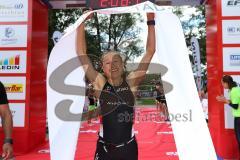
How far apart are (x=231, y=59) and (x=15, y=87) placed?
4.57 metres

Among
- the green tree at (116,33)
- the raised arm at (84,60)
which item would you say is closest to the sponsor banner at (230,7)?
the raised arm at (84,60)

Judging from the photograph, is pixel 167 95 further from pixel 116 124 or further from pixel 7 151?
pixel 7 151

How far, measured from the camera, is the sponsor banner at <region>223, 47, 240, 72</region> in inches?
290

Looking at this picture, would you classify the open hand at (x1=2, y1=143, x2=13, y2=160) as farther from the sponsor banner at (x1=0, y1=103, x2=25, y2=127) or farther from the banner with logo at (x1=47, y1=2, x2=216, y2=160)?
the sponsor banner at (x1=0, y1=103, x2=25, y2=127)

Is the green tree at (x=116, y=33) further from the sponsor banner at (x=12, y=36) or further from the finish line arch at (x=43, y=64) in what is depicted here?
the sponsor banner at (x=12, y=36)

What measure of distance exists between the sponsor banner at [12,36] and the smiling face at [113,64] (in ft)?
18.1

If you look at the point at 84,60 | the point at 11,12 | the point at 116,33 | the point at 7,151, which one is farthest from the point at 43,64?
the point at 116,33

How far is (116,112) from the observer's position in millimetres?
3020

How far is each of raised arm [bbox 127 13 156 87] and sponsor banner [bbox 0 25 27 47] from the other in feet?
17.7

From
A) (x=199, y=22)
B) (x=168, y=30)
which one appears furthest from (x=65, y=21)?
(x=168, y=30)

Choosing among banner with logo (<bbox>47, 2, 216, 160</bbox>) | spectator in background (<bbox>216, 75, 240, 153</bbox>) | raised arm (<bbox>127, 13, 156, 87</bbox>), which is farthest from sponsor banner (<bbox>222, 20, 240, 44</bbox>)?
raised arm (<bbox>127, 13, 156, 87</bbox>)

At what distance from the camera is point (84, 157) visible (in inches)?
288

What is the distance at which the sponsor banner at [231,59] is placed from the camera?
7.36 meters

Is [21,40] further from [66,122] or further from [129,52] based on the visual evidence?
[129,52]
